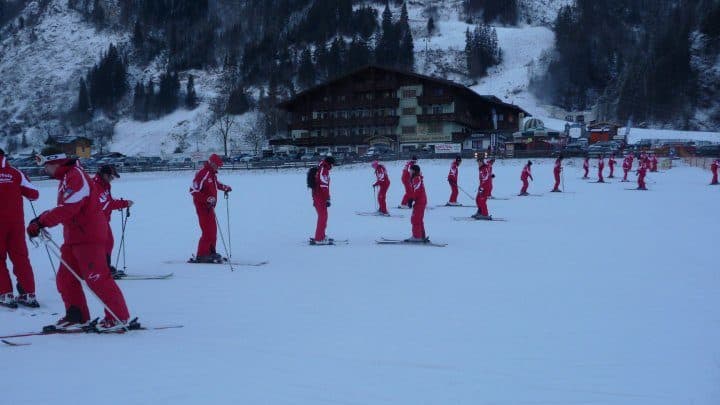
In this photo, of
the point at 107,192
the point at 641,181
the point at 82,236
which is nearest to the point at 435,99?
the point at 641,181

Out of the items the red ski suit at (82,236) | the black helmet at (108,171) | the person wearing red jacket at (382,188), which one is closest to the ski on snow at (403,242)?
the person wearing red jacket at (382,188)

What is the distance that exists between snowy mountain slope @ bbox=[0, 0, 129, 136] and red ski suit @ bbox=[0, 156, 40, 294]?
10592 cm

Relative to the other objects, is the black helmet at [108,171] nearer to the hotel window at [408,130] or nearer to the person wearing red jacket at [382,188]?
the person wearing red jacket at [382,188]

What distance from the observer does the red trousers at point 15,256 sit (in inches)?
228

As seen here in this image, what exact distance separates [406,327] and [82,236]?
3073mm

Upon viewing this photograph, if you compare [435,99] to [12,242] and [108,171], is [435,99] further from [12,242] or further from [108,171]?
[12,242]

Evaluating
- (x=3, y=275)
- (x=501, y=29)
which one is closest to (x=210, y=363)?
(x=3, y=275)

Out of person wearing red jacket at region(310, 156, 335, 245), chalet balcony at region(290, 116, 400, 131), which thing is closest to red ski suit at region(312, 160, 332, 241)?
person wearing red jacket at region(310, 156, 335, 245)

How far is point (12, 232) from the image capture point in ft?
19.1

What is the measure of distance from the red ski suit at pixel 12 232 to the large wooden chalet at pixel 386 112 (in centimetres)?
5747

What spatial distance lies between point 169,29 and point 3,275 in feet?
415

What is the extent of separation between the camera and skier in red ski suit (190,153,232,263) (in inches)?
327

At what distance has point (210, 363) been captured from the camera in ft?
13.9

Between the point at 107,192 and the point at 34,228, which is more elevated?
the point at 107,192
